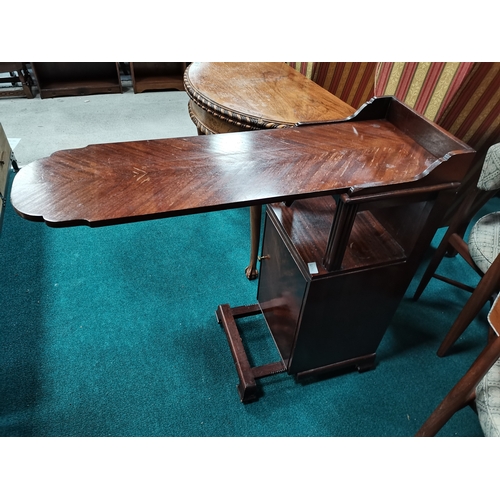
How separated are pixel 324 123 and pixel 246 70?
0.73m

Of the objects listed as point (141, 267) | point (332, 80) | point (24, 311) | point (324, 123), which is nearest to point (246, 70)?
point (332, 80)

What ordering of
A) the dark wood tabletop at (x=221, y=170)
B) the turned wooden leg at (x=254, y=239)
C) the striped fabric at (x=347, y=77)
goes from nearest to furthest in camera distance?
the dark wood tabletop at (x=221, y=170)
the turned wooden leg at (x=254, y=239)
the striped fabric at (x=347, y=77)

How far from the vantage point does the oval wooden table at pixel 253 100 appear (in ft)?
4.30

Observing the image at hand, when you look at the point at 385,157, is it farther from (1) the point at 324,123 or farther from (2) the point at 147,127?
(2) the point at 147,127

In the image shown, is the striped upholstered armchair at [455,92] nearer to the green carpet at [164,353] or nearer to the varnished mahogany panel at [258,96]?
the varnished mahogany panel at [258,96]

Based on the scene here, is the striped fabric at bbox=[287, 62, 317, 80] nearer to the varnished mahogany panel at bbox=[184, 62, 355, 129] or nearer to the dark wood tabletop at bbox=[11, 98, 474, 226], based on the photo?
the varnished mahogany panel at bbox=[184, 62, 355, 129]

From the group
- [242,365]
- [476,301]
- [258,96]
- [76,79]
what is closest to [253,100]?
[258,96]

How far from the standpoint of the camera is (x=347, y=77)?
188 centimetres

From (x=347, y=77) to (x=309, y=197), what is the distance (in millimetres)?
1352

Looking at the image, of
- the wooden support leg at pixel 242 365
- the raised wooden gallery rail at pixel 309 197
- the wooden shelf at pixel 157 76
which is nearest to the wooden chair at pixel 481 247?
the raised wooden gallery rail at pixel 309 197

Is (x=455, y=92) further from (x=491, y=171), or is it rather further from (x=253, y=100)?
(x=253, y=100)

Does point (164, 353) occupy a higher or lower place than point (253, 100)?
lower

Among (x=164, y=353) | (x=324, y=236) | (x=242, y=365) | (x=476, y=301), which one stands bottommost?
(x=164, y=353)

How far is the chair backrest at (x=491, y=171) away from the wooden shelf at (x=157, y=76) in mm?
3065
